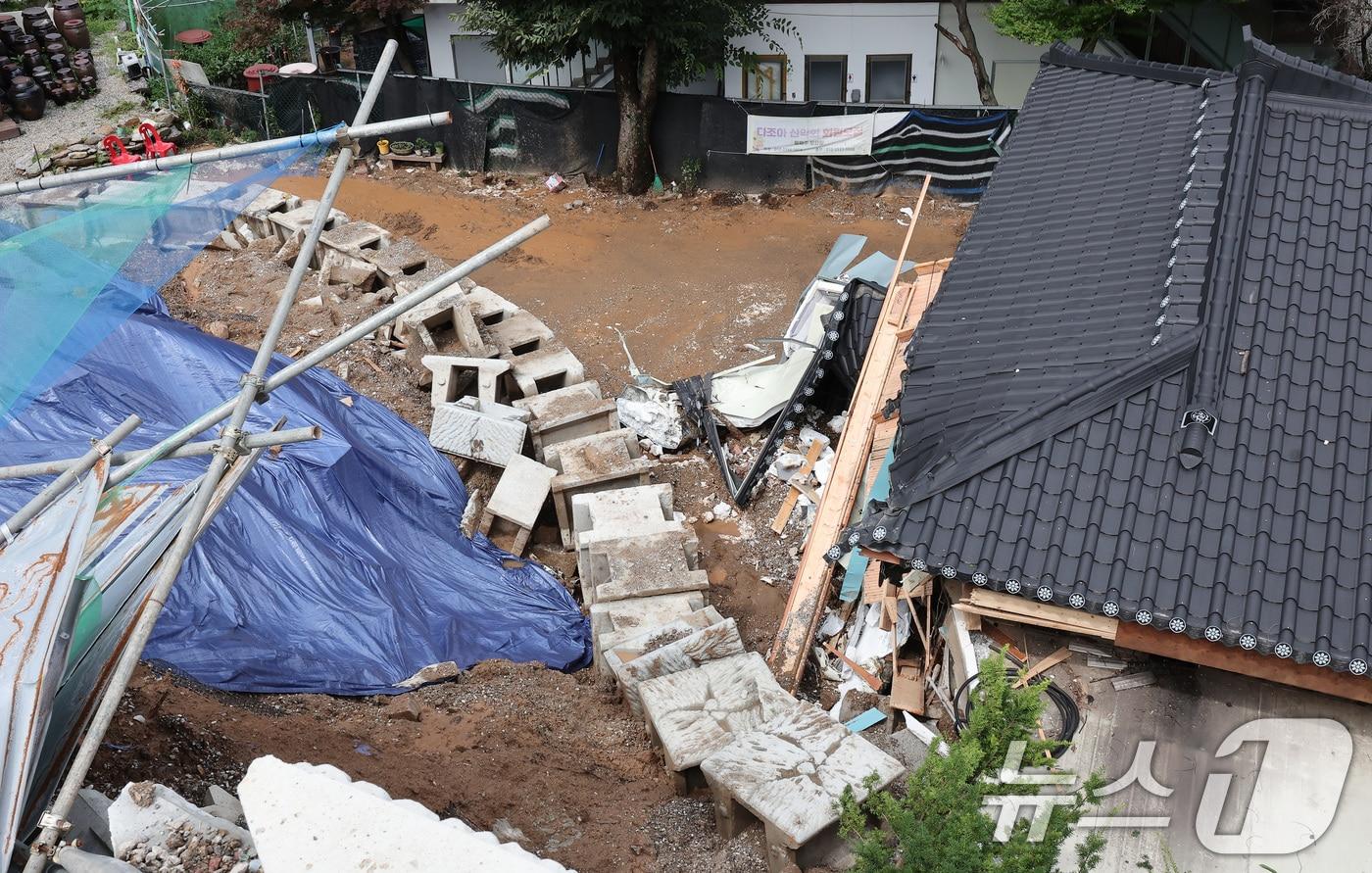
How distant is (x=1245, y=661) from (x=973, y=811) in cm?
243

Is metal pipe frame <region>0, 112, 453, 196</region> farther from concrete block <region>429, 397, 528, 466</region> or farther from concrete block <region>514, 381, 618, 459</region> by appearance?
concrete block <region>514, 381, 618, 459</region>

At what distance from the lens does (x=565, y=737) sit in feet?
27.9

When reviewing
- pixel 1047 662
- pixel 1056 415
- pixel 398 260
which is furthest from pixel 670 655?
pixel 398 260

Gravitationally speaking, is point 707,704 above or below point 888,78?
below

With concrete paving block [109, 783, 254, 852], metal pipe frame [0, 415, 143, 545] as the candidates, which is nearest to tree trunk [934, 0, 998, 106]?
metal pipe frame [0, 415, 143, 545]

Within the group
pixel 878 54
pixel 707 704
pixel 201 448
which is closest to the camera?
pixel 201 448

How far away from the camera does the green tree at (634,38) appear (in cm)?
1881

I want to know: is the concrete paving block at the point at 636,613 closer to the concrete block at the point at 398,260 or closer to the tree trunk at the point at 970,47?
the concrete block at the point at 398,260

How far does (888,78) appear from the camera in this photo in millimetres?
22703

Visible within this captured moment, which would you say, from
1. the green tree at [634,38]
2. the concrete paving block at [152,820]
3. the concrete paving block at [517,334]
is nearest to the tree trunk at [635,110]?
the green tree at [634,38]

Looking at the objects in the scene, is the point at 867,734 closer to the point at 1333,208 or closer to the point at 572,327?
the point at 1333,208

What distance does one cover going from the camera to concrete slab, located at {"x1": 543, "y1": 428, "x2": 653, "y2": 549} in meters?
11.5

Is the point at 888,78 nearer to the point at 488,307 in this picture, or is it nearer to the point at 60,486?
the point at 488,307

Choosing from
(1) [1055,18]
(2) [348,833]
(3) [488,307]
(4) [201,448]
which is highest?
(4) [201,448]
